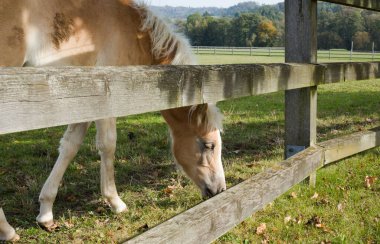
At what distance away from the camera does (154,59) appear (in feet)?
12.3

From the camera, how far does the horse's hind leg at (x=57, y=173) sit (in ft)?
11.0

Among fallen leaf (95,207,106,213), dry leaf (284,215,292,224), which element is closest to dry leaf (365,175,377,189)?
dry leaf (284,215,292,224)

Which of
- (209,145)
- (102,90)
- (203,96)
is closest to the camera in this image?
(102,90)

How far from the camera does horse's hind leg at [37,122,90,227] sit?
336 cm

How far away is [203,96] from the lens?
2066 mm

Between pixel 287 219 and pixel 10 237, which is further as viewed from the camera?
pixel 287 219

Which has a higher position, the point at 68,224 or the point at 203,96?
the point at 203,96

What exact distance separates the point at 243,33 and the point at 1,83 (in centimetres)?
7590

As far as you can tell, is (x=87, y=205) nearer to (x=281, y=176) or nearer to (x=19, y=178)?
(x=19, y=178)

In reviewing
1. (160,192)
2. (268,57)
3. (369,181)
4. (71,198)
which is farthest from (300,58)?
(268,57)

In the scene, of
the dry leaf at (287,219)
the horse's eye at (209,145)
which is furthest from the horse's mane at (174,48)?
the dry leaf at (287,219)

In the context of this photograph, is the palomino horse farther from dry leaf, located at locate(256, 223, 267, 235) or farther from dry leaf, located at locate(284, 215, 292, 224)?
dry leaf, located at locate(284, 215, 292, 224)

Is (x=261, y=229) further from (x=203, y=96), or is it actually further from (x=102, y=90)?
(x=102, y=90)

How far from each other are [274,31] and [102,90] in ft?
259
